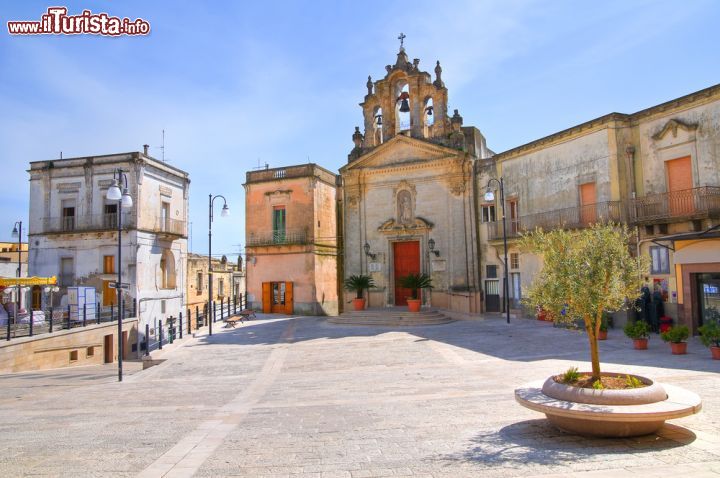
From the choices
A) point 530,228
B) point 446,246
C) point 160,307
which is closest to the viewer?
point 530,228

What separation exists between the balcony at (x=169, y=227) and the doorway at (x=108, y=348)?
7.77 metres

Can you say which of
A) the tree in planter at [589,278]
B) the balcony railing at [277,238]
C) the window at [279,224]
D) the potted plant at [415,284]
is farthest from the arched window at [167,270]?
the tree in planter at [589,278]

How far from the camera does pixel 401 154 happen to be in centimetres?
2730

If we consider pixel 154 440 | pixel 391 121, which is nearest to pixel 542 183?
pixel 391 121

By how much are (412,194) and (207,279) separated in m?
21.2

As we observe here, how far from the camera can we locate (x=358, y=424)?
7.84 meters

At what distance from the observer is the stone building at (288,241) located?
31.2m

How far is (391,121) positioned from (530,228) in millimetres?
9446

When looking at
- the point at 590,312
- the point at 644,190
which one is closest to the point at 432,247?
the point at 644,190

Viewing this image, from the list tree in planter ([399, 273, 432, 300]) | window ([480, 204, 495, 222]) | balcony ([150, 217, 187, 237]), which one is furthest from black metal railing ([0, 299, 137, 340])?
window ([480, 204, 495, 222])

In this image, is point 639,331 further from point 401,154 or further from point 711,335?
point 401,154

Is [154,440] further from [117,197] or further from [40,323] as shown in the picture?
[40,323]

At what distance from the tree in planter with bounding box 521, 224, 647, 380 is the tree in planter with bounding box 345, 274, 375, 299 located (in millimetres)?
18305

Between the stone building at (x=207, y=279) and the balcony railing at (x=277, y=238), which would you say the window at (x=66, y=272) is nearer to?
the stone building at (x=207, y=279)
